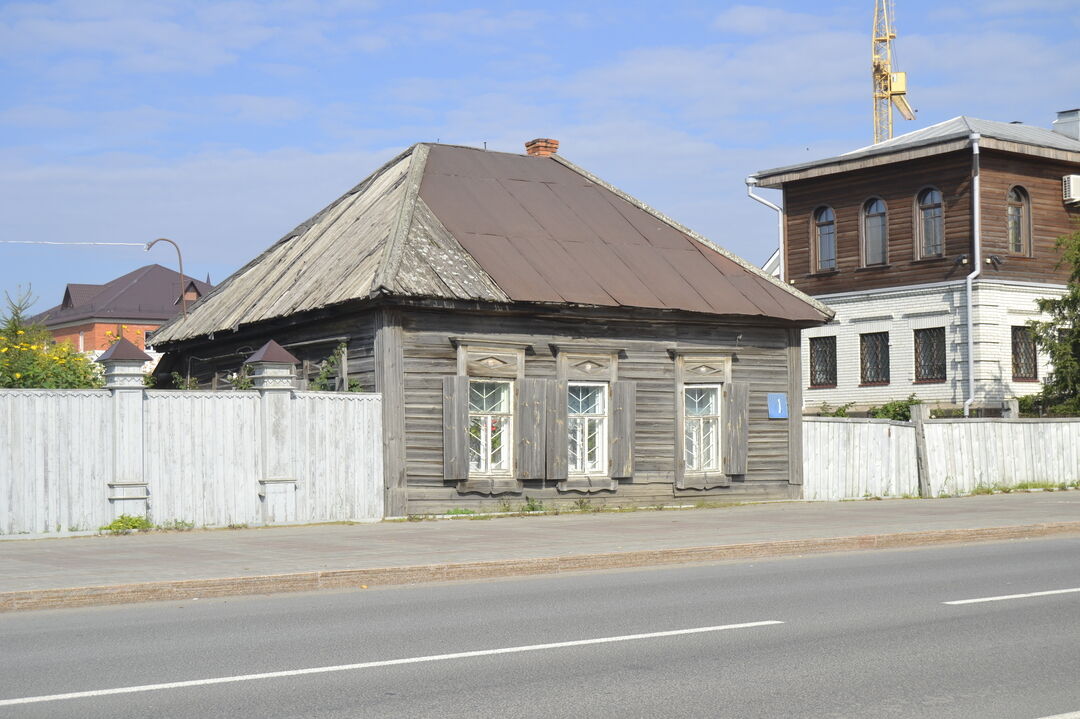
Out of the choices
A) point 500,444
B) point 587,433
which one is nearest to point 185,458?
point 500,444

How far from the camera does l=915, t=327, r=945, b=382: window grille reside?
33188 mm

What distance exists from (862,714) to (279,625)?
16.0 feet

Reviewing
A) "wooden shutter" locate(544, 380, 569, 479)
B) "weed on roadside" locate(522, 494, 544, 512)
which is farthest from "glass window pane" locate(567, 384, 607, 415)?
"weed on roadside" locate(522, 494, 544, 512)

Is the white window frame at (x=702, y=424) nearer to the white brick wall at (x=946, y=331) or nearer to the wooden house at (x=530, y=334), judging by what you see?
the wooden house at (x=530, y=334)

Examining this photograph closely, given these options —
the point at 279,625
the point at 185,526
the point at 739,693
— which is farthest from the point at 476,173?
the point at 739,693

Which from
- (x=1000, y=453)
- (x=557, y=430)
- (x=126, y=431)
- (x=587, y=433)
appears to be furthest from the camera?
(x=1000, y=453)

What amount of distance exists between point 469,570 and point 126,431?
620 cm

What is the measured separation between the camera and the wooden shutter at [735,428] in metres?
22.9

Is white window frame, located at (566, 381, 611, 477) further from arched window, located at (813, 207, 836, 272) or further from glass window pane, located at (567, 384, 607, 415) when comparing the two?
arched window, located at (813, 207, 836, 272)

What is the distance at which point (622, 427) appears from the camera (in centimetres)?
2170

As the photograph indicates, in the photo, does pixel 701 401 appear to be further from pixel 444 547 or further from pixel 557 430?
pixel 444 547

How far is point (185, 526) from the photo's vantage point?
17.0 metres

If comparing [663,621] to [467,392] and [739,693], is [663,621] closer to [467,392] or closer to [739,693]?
[739,693]

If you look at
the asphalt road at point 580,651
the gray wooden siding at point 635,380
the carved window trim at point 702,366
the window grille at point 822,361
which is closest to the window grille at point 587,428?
the gray wooden siding at point 635,380
